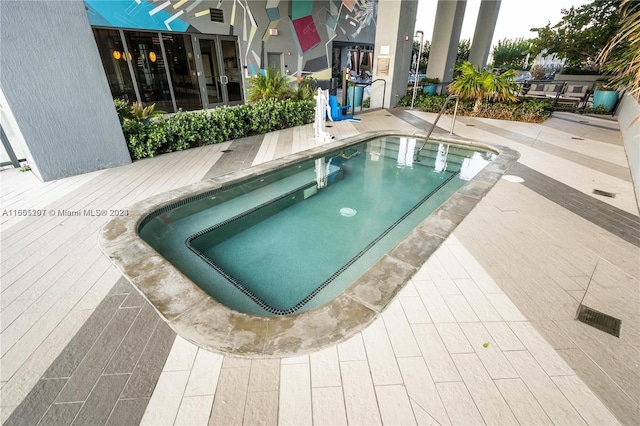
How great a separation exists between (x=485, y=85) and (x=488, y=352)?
28.9 feet

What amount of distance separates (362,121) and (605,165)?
17.2 feet

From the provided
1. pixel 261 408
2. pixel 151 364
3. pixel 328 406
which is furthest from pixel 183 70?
pixel 328 406

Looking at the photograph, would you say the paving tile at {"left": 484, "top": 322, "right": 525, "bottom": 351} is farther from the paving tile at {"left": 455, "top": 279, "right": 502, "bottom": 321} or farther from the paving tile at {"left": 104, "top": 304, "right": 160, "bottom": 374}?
the paving tile at {"left": 104, "top": 304, "right": 160, "bottom": 374}

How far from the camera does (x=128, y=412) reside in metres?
1.26

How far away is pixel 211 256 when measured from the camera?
2740 mm

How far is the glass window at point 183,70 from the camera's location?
8.37 meters

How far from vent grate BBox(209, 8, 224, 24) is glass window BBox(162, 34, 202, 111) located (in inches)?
39.2

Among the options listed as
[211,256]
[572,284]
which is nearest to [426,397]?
[572,284]

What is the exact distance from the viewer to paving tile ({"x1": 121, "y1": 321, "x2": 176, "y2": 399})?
53.1 inches

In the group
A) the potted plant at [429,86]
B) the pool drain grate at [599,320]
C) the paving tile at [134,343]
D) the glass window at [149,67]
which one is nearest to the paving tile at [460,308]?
the pool drain grate at [599,320]

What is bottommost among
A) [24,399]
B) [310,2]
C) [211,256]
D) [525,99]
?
[211,256]

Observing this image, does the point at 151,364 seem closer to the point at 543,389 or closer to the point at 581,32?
the point at 543,389

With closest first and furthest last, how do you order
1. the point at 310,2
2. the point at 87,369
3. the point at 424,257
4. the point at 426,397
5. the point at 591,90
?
the point at 426,397, the point at 87,369, the point at 424,257, the point at 591,90, the point at 310,2

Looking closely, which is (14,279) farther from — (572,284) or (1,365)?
(572,284)
